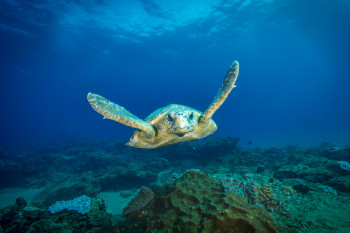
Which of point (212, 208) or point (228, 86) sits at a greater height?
point (228, 86)

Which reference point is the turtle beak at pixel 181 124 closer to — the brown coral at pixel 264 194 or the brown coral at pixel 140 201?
the brown coral at pixel 140 201

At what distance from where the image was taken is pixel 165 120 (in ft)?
17.2

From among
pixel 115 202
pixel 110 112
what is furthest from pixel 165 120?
pixel 115 202

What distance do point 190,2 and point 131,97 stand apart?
150 meters

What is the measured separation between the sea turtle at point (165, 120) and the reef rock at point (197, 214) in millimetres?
1593

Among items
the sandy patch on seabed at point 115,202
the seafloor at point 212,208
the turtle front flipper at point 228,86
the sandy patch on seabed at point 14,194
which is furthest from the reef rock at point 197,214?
the sandy patch on seabed at point 14,194

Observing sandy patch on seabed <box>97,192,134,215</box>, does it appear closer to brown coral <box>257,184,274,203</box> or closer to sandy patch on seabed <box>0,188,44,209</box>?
sandy patch on seabed <box>0,188,44,209</box>

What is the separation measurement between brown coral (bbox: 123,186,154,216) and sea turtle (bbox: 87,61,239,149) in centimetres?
177

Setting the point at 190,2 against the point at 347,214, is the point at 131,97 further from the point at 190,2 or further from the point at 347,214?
the point at 347,214

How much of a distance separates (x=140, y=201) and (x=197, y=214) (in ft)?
4.62

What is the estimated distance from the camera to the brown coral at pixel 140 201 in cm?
342

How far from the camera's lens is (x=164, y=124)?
530cm

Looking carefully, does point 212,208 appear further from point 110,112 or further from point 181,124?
point 110,112

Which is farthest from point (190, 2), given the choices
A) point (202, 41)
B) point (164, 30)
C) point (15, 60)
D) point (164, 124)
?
point (15, 60)
